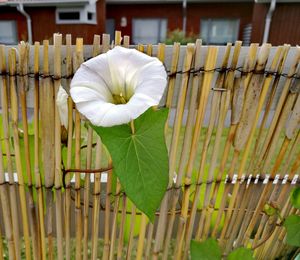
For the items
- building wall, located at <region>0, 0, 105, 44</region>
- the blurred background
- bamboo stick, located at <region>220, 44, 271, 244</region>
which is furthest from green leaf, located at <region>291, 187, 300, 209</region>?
building wall, located at <region>0, 0, 105, 44</region>

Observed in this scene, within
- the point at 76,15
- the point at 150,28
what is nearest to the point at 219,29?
the point at 150,28

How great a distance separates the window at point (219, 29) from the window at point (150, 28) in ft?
3.64

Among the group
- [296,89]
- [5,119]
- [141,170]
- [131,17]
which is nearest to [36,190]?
[5,119]

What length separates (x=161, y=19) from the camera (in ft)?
29.6

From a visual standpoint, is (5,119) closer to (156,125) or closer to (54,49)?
(54,49)

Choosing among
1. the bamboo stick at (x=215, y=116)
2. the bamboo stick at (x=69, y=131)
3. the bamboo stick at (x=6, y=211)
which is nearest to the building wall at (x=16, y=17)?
the bamboo stick at (x=6, y=211)

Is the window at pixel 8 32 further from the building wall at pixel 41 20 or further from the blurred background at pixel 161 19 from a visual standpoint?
the building wall at pixel 41 20

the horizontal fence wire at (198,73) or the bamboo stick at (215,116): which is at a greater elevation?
the horizontal fence wire at (198,73)

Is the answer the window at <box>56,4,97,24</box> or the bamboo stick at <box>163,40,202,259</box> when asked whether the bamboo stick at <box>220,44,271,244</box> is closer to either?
the bamboo stick at <box>163,40,202,259</box>

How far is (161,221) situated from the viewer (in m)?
1.04

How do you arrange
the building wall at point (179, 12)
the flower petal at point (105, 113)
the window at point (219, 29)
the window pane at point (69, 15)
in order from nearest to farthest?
the flower petal at point (105, 113) < the window pane at point (69, 15) < the building wall at point (179, 12) < the window at point (219, 29)

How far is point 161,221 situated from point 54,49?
2.07ft

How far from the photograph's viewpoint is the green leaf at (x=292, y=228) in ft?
3.39

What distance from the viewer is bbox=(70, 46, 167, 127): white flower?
631mm
